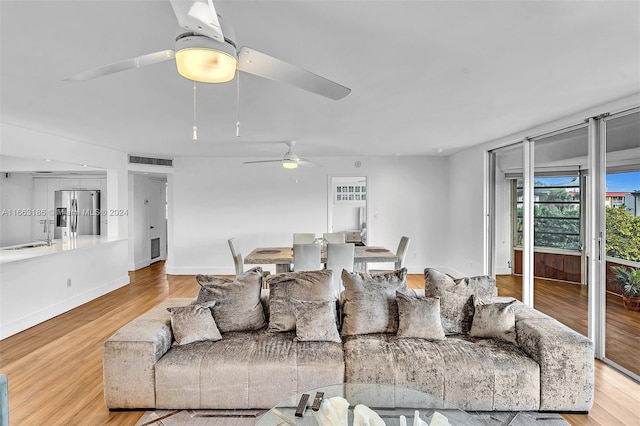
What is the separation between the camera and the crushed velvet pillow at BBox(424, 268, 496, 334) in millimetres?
3094

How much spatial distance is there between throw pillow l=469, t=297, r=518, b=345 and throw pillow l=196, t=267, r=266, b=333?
6.04 feet

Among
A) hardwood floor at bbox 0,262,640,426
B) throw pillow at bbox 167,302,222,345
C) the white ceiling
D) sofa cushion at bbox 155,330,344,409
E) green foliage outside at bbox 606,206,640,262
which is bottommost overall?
hardwood floor at bbox 0,262,640,426

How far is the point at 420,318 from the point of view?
9.66 feet

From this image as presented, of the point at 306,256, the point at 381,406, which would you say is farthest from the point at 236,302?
Answer: the point at 306,256

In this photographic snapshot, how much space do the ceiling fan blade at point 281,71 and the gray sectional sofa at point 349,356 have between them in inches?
73.9

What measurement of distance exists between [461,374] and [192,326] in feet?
6.79

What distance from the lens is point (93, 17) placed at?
74.5 inches

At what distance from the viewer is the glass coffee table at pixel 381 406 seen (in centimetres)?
191

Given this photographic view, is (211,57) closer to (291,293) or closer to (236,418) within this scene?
(291,293)

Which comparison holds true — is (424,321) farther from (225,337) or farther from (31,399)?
(31,399)

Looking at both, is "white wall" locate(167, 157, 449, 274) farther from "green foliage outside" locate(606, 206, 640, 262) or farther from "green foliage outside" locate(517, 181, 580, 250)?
"green foliage outside" locate(606, 206, 640, 262)

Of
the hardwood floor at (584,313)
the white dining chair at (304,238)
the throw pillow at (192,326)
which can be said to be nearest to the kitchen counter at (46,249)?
the throw pillow at (192,326)

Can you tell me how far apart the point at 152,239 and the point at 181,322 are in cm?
694

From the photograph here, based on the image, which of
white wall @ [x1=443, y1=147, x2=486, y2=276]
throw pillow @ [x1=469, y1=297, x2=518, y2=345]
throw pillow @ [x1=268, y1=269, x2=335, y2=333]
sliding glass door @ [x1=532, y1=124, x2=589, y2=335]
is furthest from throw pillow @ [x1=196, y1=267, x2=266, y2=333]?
white wall @ [x1=443, y1=147, x2=486, y2=276]
